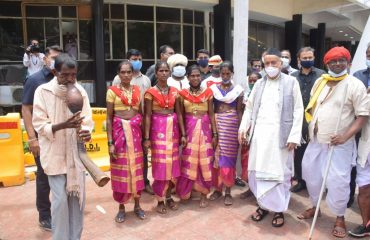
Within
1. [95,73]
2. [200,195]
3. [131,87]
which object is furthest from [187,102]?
[95,73]

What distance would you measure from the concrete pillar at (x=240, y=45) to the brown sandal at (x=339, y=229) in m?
2.57

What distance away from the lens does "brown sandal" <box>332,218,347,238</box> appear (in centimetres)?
362

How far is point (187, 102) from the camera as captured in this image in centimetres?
426

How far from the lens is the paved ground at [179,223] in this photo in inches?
145

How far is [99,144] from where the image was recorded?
630 cm

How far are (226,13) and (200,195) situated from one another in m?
8.68

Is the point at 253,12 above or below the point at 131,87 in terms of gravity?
above

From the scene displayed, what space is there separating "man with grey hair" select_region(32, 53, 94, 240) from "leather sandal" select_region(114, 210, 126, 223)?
106cm

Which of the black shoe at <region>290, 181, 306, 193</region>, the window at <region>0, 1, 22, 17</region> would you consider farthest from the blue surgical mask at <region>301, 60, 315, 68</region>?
the window at <region>0, 1, 22, 17</region>

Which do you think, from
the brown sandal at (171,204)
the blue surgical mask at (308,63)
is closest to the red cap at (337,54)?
the blue surgical mask at (308,63)

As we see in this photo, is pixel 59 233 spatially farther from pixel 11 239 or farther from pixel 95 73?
pixel 95 73

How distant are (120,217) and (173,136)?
3.55 feet

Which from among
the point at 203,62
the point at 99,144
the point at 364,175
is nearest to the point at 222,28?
the point at 203,62

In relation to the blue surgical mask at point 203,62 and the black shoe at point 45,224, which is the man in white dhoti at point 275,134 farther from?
the black shoe at point 45,224
